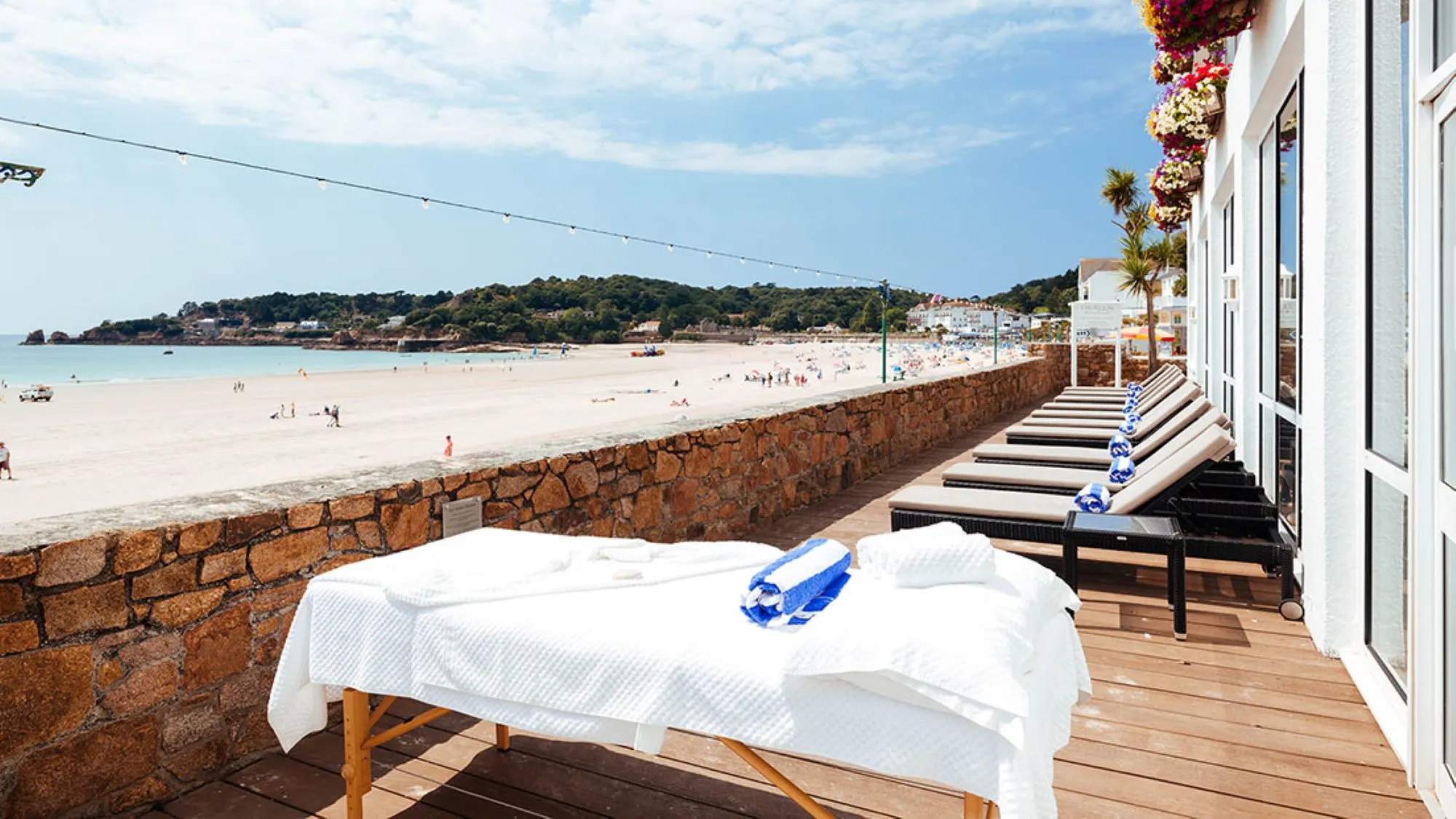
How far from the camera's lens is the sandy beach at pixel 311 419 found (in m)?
14.4

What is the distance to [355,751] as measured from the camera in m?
2.13

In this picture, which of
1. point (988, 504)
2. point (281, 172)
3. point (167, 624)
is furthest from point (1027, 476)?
point (281, 172)

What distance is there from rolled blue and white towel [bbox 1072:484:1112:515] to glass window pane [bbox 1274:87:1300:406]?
96 centimetres

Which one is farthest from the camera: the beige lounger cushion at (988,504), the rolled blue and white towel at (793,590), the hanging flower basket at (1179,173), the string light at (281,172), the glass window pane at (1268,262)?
the string light at (281,172)

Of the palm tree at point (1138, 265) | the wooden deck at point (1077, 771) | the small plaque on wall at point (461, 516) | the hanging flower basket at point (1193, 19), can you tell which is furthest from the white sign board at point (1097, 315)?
the small plaque on wall at point (461, 516)

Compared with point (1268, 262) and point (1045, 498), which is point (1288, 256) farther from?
point (1045, 498)

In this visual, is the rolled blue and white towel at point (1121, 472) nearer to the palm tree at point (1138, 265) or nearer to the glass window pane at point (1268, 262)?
the glass window pane at point (1268, 262)

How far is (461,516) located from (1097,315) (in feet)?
45.3

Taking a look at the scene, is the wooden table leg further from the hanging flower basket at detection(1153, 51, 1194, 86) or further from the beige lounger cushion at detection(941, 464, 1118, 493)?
the hanging flower basket at detection(1153, 51, 1194, 86)

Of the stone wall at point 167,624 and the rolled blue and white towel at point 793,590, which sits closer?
the rolled blue and white towel at point 793,590

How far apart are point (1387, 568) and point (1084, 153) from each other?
374 ft

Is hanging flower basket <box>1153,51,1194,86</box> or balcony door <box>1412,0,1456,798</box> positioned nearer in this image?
balcony door <box>1412,0,1456,798</box>

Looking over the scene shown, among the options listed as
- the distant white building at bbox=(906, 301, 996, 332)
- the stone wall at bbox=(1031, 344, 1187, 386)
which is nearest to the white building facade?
the stone wall at bbox=(1031, 344, 1187, 386)

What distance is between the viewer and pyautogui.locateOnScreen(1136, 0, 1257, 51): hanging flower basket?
4352 mm
